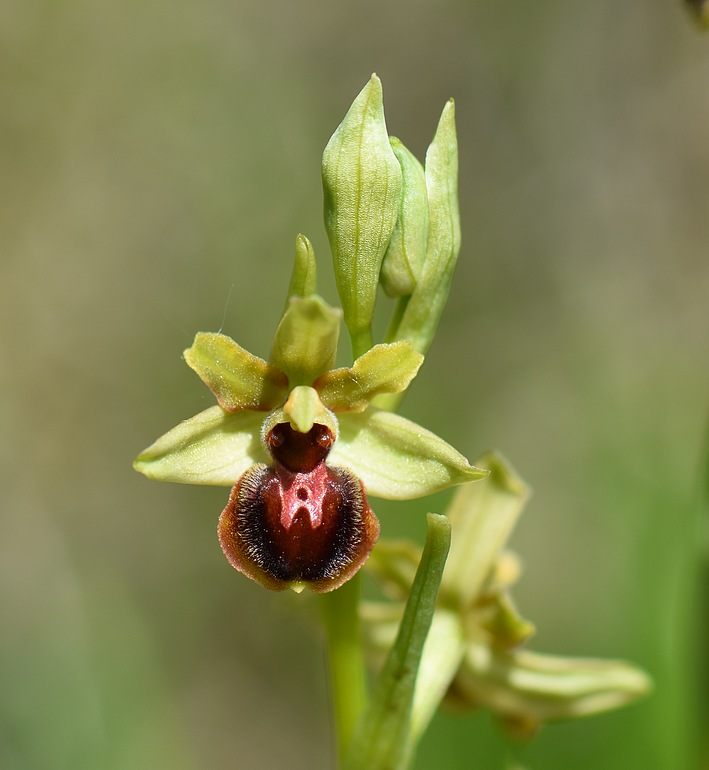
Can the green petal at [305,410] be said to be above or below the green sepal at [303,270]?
below

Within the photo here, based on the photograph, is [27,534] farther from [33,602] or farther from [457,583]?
[457,583]

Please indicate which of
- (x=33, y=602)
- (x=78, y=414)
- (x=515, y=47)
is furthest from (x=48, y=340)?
(x=515, y=47)

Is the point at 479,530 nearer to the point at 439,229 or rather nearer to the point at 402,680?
the point at 402,680

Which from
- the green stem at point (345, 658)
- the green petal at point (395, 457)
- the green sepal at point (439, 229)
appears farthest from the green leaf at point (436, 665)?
the green sepal at point (439, 229)

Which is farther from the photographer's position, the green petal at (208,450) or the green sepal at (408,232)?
the green sepal at (408,232)

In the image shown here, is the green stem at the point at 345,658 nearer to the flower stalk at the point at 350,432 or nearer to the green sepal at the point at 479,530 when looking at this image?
the flower stalk at the point at 350,432

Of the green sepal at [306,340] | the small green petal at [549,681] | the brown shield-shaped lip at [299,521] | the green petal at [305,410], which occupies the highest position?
the green sepal at [306,340]
